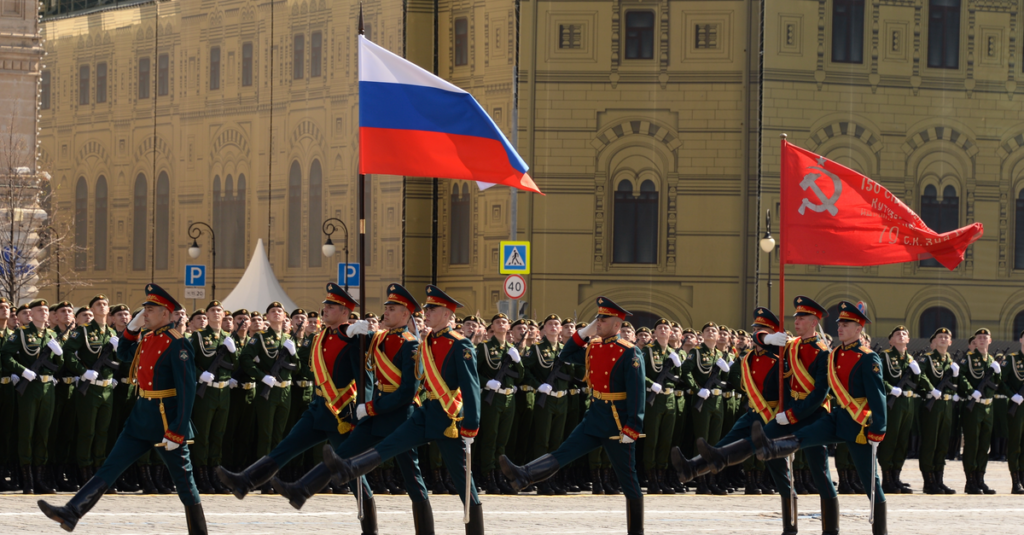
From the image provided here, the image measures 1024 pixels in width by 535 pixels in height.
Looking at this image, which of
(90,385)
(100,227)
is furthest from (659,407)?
(100,227)

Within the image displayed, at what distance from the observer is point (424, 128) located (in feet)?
37.4

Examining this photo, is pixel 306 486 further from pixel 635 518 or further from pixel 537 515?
pixel 537 515

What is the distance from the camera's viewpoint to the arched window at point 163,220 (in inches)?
1566

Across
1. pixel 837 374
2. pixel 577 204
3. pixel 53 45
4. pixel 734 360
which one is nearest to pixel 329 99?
pixel 577 204

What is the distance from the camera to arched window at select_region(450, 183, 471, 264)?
34.4 meters

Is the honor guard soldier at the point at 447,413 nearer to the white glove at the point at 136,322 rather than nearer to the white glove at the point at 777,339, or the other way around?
the white glove at the point at 136,322

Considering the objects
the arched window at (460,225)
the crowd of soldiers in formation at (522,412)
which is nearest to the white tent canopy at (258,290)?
the arched window at (460,225)

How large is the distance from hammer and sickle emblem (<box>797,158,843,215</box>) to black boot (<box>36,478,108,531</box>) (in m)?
6.33

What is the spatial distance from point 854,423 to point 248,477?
4364 mm

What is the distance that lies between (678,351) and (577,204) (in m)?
16.6

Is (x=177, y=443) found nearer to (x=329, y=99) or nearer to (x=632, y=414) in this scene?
(x=632, y=414)

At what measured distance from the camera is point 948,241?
508 inches

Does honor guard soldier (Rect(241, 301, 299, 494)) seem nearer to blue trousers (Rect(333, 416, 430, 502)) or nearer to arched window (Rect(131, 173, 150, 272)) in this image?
blue trousers (Rect(333, 416, 430, 502))

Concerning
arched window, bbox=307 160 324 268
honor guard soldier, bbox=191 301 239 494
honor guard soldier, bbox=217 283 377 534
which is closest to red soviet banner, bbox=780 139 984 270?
honor guard soldier, bbox=217 283 377 534
